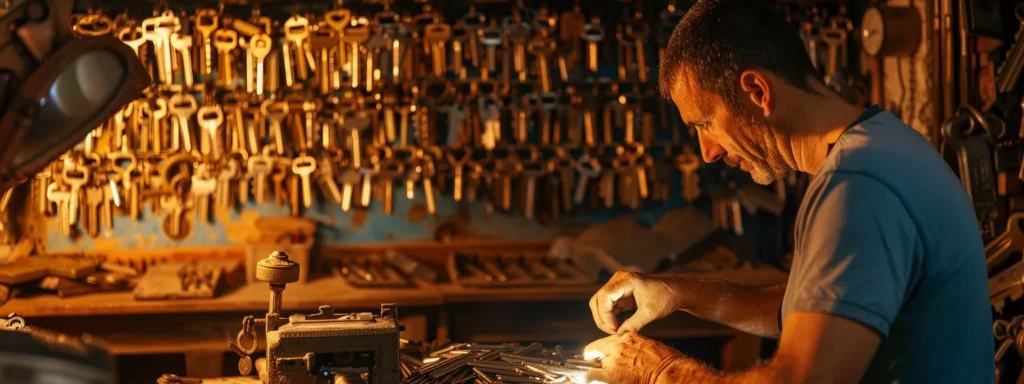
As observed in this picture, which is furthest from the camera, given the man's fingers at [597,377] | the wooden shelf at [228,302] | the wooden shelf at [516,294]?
the wooden shelf at [516,294]

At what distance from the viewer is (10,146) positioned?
1.69 metres

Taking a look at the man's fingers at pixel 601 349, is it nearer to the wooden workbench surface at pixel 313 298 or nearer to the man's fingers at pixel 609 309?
the man's fingers at pixel 609 309

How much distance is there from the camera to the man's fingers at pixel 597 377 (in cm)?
213

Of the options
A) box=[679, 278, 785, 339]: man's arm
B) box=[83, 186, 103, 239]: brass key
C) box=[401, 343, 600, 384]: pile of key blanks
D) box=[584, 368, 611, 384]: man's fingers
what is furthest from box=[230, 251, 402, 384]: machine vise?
box=[83, 186, 103, 239]: brass key

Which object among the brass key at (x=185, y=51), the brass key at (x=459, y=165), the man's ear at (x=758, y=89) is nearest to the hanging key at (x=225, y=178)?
the brass key at (x=185, y=51)

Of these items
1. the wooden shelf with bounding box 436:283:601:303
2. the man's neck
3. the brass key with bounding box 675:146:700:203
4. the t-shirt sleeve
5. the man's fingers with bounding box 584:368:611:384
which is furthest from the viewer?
the brass key with bounding box 675:146:700:203

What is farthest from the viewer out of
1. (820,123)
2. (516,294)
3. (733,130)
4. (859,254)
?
(516,294)

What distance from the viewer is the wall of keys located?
456cm

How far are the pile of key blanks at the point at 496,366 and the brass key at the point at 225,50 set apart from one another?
2396 millimetres

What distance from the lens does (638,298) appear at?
2428 mm

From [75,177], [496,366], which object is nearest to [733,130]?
[496,366]

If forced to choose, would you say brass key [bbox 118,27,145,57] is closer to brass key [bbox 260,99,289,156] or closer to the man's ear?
brass key [bbox 260,99,289,156]

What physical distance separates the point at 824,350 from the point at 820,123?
1.64 feet

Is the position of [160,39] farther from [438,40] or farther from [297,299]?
[297,299]
